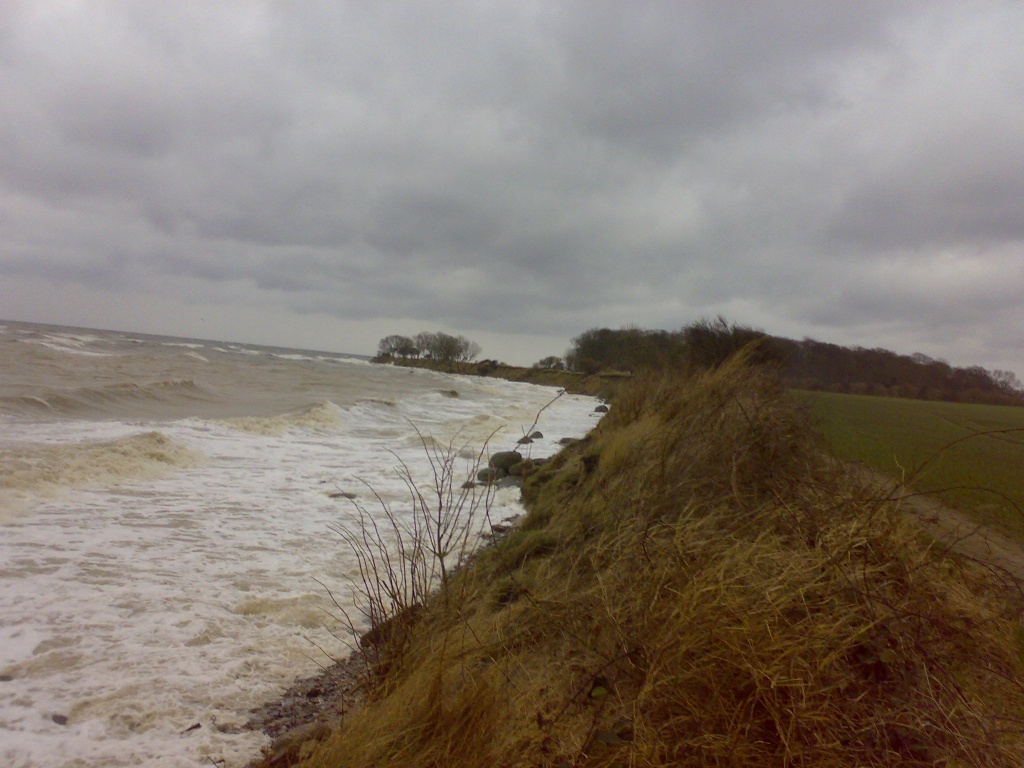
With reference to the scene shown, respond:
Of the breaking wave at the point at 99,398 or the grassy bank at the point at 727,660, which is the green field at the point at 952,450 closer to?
the grassy bank at the point at 727,660

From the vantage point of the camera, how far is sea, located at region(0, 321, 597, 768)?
3385mm

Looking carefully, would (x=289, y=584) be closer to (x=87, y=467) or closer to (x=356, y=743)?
(x=356, y=743)

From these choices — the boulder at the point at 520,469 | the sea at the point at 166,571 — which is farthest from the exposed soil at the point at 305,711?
the boulder at the point at 520,469

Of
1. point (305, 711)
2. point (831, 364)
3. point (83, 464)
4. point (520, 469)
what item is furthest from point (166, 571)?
point (831, 364)

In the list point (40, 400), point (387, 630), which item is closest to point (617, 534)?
point (387, 630)

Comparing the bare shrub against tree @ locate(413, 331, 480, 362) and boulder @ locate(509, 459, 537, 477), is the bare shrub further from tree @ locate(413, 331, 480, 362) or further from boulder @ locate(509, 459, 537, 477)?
tree @ locate(413, 331, 480, 362)

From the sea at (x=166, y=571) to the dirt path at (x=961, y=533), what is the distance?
267 cm

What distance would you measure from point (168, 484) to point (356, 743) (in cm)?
809

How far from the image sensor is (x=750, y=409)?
18.2 feet

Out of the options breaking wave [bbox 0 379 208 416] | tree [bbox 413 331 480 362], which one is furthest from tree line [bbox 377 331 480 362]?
breaking wave [bbox 0 379 208 416]

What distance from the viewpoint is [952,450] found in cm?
450

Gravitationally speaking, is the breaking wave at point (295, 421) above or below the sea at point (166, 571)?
above

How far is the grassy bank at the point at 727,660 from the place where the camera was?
2221 mm

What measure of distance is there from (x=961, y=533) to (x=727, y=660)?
2.62 meters
